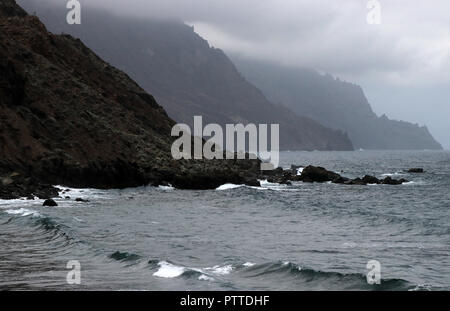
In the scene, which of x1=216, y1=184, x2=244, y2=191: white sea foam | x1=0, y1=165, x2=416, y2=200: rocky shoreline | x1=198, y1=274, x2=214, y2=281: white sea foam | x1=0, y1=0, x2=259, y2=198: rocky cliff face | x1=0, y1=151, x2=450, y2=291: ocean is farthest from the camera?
x1=216, y1=184, x2=244, y2=191: white sea foam

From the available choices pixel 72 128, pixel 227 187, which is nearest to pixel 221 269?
pixel 227 187

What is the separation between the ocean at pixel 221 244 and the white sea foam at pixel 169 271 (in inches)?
3.3

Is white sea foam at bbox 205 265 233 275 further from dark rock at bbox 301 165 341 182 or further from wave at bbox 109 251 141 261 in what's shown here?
dark rock at bbox 301 165 341 182

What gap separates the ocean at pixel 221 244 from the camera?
22250 mm

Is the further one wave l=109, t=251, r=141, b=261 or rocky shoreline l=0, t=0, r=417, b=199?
rocky shoreline l=0, t=0, r=417, b=199

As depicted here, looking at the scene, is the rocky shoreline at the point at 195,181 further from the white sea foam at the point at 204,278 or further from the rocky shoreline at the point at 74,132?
the white sea foam at the point at 204,278

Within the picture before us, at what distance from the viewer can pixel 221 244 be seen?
104 ft

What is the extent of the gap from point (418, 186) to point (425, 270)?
65199 mm

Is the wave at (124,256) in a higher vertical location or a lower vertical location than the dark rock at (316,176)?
lower

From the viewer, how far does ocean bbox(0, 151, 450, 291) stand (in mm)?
22250
